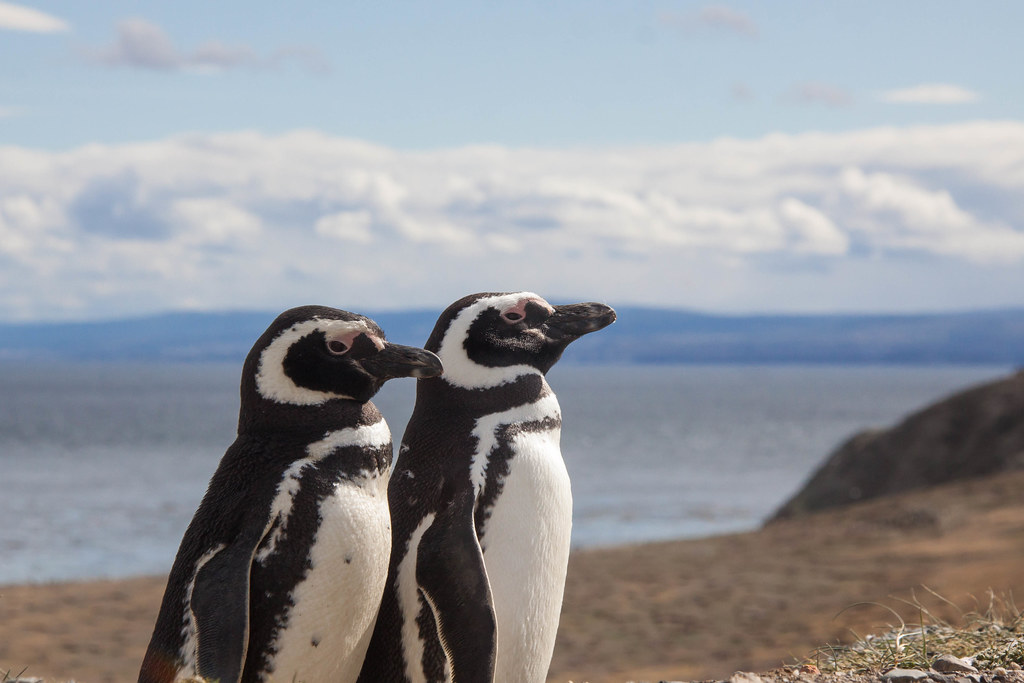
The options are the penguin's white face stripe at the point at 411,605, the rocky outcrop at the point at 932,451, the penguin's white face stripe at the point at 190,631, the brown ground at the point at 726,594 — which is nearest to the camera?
the penguin's white face stripe at the point at 190,631

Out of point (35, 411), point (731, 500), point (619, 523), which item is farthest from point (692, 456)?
point (35, 411)

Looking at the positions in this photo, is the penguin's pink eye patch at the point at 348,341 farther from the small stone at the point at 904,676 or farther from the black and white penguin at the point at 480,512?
the small stone at the point at 904,676

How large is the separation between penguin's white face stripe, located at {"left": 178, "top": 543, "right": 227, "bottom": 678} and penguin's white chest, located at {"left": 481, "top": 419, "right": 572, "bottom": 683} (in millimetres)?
1094

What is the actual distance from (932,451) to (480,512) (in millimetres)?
22192

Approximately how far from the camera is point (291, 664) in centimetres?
386

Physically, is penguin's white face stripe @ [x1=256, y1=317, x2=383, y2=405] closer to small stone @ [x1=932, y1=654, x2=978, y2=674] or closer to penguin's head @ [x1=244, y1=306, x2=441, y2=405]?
penguin's head @ [x1=244, y1=306, x2=441, y2=405]

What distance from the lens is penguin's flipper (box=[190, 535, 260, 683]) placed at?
362 cm

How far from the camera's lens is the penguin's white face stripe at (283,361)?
4.00 meters

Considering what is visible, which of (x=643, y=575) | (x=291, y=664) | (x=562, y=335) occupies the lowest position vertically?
(x=643, y=575)

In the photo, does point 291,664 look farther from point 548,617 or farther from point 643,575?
point 643,575

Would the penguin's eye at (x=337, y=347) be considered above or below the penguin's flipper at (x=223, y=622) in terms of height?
above

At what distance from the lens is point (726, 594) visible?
50.8 feet

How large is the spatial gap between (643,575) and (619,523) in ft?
48.5

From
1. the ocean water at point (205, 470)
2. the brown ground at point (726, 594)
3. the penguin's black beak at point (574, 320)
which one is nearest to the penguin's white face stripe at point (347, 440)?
the penguin's black beak at point (574, 320)
